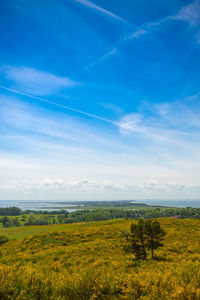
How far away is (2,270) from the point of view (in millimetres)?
6332

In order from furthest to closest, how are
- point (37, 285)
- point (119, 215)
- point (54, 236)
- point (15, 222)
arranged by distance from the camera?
1. point (119, 215)
2. point (15, 222)
3. point (54, 236)
4. point (37, 285)

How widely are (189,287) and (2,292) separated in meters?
5.63

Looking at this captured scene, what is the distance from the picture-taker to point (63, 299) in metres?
5.20

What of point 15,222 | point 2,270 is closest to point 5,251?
point 2,270

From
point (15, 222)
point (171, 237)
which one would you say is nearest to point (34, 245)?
point (171, 237)

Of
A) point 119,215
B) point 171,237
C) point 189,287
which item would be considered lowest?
point 119,215

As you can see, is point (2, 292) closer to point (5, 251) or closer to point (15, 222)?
point (5, 251)

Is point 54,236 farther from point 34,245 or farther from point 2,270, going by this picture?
point 2,270

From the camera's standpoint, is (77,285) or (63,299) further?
(77,285)

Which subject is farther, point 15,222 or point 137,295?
point 15,222

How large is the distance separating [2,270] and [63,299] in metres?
2.66

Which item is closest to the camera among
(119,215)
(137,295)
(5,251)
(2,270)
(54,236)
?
(137,295)

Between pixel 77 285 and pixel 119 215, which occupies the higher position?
pixel 77 285

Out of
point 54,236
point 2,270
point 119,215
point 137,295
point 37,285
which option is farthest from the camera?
point 119,215
